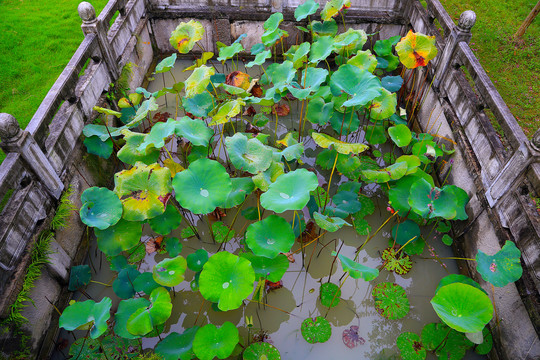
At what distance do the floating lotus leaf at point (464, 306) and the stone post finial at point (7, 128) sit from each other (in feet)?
13.8

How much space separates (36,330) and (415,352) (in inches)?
155

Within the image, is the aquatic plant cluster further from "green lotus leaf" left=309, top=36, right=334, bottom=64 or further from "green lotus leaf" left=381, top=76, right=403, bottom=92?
"green lotus leaf" left=381, top=76, right=403, bottom=92

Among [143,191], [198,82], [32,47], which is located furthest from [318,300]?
[32,47]

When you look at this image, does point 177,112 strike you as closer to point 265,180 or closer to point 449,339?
point 265,180

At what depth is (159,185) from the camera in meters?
3.72

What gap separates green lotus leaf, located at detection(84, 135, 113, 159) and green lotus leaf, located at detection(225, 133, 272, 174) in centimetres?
183

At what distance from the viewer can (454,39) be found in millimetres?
4852

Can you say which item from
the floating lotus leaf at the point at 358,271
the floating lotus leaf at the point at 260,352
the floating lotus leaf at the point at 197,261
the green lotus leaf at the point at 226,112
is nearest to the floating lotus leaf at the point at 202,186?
the floating lotus leaf at the point at 197,261

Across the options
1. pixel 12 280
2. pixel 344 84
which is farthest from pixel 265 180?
pixel 12 280

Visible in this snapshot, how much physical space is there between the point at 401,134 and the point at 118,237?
3984mm

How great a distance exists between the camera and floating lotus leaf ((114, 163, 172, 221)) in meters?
3.61

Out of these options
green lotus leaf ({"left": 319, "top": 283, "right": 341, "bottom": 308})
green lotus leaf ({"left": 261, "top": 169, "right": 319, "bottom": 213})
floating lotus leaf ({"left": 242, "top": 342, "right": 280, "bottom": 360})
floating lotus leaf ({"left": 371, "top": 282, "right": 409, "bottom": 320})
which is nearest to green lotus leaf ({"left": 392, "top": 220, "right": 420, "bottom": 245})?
floating lotus leaf ({"left": 371, "top": 282, "right": 409, "bottom": 320})

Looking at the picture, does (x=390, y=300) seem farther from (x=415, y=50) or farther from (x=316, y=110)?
(x=415, y=50)

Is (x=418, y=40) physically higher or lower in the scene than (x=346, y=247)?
higher
